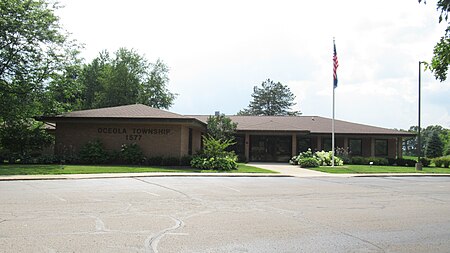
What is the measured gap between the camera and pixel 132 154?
89.4 feet

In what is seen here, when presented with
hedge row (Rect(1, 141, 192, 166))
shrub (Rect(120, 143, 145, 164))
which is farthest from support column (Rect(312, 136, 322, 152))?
shrub (Rect(120, 143, 145, 164))

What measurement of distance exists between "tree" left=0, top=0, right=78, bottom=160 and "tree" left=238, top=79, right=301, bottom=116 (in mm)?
55775

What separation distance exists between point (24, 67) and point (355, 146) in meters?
28.8

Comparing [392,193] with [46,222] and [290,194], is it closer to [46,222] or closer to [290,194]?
[290,194]

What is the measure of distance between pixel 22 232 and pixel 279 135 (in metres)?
30.9

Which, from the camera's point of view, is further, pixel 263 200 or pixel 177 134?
pixel 177 134

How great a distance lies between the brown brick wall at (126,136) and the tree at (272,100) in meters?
54.5

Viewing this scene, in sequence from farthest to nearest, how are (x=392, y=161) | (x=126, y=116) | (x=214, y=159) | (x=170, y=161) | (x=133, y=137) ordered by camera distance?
1. (x=392, y=161)
2. (x=133, y=137)
3. (x=126, y=116)
4. (x=170, y=161)
5. (x=214, y=159)

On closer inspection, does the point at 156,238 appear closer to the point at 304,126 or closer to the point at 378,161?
the point at 378,161

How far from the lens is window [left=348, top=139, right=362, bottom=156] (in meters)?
38.9

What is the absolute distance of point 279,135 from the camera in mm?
37000

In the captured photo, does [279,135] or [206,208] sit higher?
[279,135]

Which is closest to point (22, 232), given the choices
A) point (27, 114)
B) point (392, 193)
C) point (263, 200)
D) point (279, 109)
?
point (263, 200)

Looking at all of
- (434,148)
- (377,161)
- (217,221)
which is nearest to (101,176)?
(217,221)
